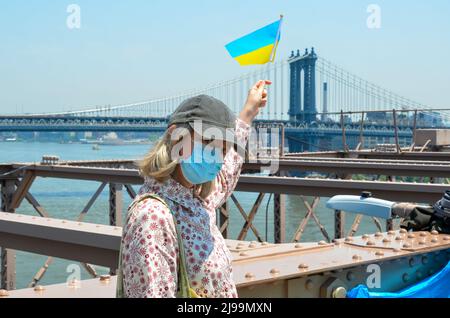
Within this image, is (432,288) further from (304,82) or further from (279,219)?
(304,82)

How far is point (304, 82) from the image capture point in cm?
6119

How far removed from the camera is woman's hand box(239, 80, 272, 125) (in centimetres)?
244

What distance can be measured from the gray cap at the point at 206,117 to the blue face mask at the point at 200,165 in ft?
0.13

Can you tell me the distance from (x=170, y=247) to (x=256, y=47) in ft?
4.46

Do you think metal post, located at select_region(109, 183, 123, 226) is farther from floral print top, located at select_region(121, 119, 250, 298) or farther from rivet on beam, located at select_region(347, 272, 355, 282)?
floral print top, located at select_region(121, 119, 250, 298)

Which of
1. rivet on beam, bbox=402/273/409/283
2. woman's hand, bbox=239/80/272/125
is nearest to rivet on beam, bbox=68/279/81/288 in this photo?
woman's hand, bbox=239/80/272/125

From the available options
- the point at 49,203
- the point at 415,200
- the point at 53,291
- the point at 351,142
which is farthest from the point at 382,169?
the point at 351,142

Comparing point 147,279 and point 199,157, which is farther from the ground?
point 199,157

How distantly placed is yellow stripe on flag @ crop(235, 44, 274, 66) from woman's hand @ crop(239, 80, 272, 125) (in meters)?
0.43

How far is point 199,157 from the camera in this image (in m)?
1.93

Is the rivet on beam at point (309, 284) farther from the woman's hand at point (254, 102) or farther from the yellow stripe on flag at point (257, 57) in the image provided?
the yellow stripe on flag at point (257, 57)

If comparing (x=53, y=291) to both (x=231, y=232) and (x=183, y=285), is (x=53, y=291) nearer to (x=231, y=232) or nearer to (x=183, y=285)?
(x=183, y=285)

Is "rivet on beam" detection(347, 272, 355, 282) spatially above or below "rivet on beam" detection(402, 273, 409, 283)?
above
